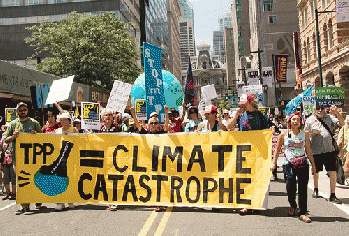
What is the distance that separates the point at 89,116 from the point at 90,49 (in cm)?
2115

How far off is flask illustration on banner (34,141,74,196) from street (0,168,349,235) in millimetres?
403

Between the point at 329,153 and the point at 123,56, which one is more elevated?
the point at 123,56

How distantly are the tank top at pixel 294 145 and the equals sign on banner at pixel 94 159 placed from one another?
→ 125 inches

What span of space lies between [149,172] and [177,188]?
57 centimetres

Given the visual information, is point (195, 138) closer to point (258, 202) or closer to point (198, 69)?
point (258, 202)

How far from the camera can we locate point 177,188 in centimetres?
718

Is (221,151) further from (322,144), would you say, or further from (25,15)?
(25,15)

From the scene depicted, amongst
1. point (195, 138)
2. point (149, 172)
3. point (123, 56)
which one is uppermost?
point (123, 56)

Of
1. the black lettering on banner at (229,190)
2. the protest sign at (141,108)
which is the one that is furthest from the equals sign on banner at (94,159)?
the protest sign at (141,108)

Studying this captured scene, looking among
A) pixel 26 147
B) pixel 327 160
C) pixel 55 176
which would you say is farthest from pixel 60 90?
pixel 327 160

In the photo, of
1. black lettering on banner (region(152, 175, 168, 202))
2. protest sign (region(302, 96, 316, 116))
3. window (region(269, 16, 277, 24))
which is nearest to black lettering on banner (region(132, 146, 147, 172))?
black lettering on banner (region(152, 175, 168, 202))

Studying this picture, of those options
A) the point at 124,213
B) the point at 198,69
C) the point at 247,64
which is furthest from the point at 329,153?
the point at 198,69

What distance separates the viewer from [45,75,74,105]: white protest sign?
32.2 feet

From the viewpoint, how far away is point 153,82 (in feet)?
36.4
